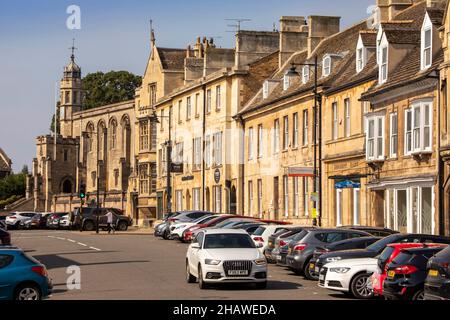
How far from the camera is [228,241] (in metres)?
30.9

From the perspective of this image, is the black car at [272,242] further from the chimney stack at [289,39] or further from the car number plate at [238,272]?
the chimney stack at [289,39]

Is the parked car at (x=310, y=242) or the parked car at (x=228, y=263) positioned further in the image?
the parked car at (x=310, y=242)

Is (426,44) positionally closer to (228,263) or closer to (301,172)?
(301,172)

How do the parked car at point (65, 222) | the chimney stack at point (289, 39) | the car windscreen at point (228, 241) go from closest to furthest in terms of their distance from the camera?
the car windscreen at point (228, 241) < the chimney stack at point (289, 39) < the parked car at point (65, 222)

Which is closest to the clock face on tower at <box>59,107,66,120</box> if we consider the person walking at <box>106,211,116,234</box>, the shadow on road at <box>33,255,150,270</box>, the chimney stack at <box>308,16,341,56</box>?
the person walking at <box>106,211,116,234</box>

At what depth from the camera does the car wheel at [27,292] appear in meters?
24.7

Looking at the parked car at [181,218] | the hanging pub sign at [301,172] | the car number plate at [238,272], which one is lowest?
the car number plate at [238,272]

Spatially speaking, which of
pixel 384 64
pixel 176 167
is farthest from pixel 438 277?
pixel 176 167

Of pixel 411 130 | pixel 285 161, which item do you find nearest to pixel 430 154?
pixel 411 130

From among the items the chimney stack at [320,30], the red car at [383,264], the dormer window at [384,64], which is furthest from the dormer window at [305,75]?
the red car at [383,264]

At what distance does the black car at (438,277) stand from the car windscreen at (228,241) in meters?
9.29

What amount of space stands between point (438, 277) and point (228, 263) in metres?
8.97

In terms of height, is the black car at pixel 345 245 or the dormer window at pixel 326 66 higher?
the dormer window at pixel 326 66
